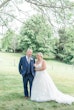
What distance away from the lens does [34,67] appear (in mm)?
10594

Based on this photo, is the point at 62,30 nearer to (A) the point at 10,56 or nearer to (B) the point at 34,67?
(B) the point at 34,67

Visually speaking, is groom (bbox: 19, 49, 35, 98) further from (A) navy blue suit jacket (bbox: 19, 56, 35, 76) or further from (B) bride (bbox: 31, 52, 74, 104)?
(B) bride (bbox: 31, 52, 74, 104)

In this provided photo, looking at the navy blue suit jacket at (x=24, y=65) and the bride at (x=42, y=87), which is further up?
the navy blue suit jacket at (x=24, y=65)

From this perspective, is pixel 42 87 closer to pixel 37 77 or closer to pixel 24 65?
pixel 37 77

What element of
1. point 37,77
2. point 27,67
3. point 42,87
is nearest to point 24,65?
point 27,67

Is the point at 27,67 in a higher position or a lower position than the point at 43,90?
higher

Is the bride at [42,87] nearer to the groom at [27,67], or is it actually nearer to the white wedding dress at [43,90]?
the white wedding dress at [43,90]

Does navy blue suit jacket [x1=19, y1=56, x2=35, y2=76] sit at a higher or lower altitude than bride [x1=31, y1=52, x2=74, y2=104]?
higher

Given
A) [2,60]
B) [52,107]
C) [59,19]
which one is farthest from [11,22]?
[2,60]

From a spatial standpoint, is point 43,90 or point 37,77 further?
point 37,77

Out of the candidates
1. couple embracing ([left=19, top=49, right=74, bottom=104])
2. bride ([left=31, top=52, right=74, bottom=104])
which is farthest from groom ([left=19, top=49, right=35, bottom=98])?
bride ([left=31, top=52, right=74, bottom=104])

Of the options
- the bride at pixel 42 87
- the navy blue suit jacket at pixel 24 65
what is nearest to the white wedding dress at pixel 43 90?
the bride at pixel 42 87

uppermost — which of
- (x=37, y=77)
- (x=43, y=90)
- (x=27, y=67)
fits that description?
(x=27, y=67)

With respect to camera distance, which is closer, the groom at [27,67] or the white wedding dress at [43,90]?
the white wedding dress at [43,90]
